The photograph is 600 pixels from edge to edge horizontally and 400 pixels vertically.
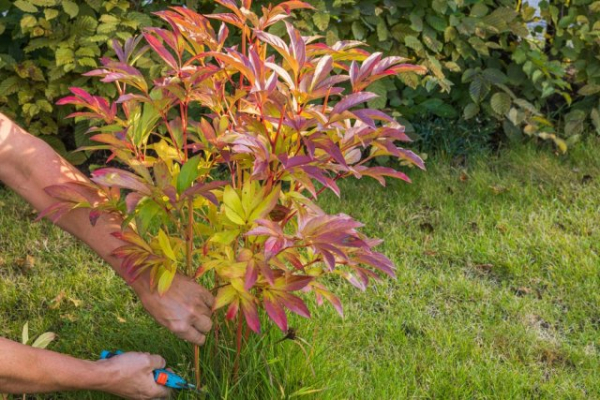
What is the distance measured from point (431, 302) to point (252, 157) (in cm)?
146

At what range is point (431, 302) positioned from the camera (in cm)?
310

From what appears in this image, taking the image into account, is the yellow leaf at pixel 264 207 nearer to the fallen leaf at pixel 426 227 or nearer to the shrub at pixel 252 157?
the shrub at pixel 252 157

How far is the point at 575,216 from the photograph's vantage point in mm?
3641

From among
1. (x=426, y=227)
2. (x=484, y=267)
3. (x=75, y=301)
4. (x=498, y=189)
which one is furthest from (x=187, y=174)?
(x=498, y=189)

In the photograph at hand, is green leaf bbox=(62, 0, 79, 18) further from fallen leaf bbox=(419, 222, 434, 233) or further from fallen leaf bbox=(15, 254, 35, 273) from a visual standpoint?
fallen leaf bbox=(419, 222, 434, 233)

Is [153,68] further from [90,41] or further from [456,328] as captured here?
[456,328]

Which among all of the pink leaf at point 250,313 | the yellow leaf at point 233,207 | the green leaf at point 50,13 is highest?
the yellow leaf at point 233,207

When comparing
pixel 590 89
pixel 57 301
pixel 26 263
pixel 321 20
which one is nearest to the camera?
pixel 57 301

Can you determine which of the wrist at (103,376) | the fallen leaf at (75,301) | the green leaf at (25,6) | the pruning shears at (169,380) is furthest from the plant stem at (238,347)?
the green leaf at (25,6)

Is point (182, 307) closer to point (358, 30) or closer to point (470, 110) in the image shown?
point (358, 30)

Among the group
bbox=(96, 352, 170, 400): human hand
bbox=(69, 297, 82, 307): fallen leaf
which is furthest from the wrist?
bbox=(69, 297, 82, 307): fallen leaf

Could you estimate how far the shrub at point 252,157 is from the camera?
5.56 ft

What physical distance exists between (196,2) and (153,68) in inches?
14.7

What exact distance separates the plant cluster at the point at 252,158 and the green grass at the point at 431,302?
0.47 metres
